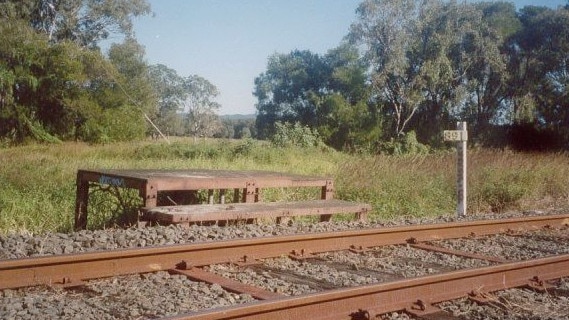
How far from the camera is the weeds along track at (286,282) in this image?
3.71m

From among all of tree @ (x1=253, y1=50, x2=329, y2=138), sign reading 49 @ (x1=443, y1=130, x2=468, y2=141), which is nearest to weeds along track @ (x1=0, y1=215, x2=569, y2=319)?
sign reading 49 @ (x1=443, y1=130, x2=468, y2=141)

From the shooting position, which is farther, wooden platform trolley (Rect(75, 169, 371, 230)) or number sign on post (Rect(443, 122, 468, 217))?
number sign on post (Rect(443, 122, 468, 217))

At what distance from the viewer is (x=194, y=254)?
5164mm

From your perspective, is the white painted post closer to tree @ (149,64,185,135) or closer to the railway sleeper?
the railway sleeper

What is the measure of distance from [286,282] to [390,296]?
1006 mm

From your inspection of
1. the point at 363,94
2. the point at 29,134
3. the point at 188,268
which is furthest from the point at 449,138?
the point at 363,94

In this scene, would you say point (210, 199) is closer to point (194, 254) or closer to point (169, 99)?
point (194, 254)

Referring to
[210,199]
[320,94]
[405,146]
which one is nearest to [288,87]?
[320,94]

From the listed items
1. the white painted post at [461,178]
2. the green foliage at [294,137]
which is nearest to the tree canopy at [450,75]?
the green foliage at [294,137]

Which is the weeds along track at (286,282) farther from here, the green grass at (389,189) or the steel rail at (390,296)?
the green grass at (389,189)

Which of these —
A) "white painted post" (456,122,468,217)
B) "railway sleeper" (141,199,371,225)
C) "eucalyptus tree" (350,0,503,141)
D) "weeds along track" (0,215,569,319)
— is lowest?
"weeds along track" (0,215,569,319)

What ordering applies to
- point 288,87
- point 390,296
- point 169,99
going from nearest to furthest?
point 390,296 < point 288,87 < point 169,99

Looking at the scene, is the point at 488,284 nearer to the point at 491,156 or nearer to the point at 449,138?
the point at 449,138

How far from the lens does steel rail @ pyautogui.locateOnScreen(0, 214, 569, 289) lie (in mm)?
4254
